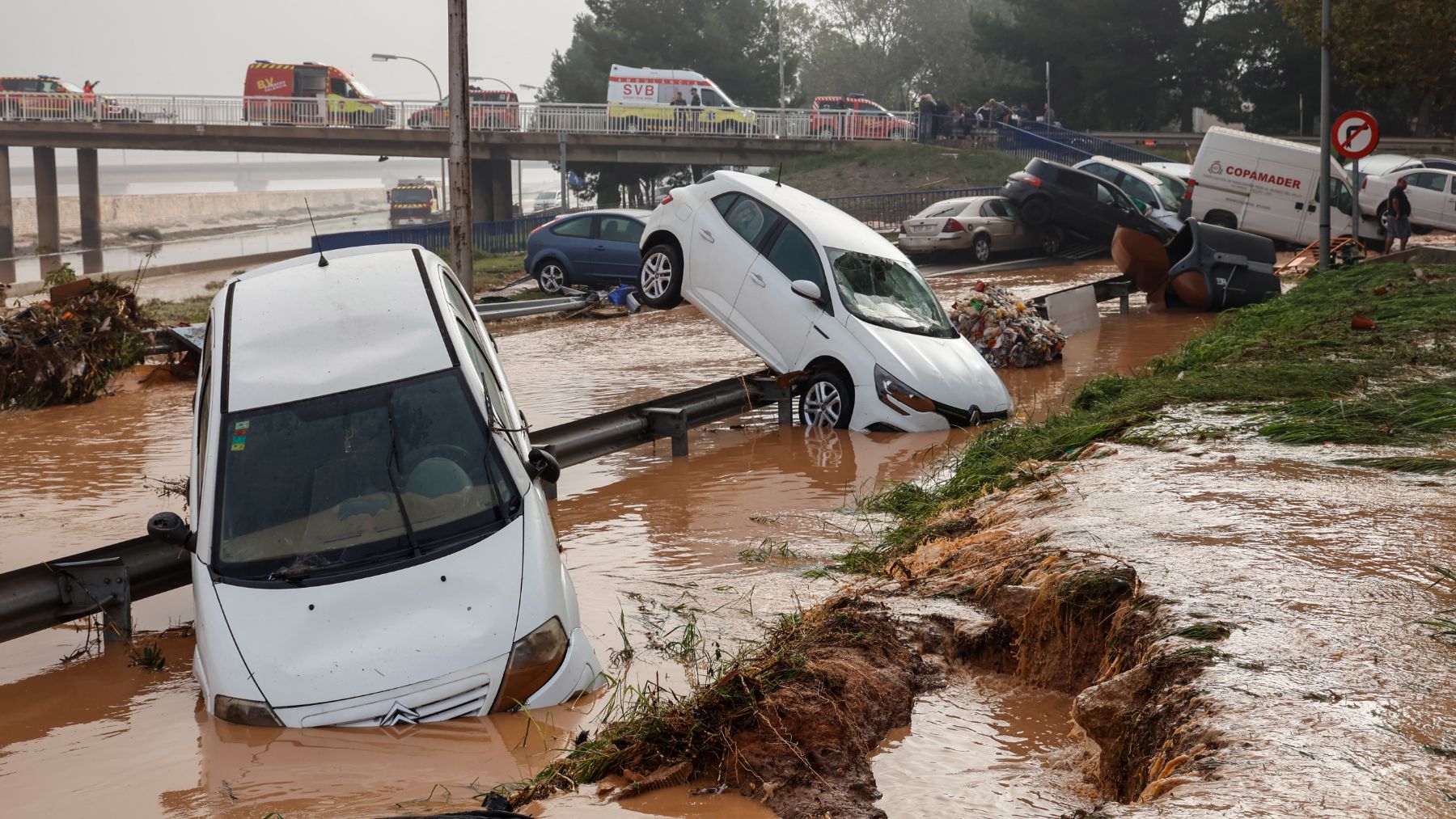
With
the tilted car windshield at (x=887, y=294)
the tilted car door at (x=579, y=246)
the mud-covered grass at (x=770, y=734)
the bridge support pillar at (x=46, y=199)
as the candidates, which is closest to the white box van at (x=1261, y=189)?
the tilted car door at (x=579, y=246)

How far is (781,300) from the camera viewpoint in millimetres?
12797

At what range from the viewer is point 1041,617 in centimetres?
602

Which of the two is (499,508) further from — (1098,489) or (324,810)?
(1098,489)

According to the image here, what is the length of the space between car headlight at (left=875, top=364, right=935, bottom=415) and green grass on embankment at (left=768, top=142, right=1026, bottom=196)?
31.8m

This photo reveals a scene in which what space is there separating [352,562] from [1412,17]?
21978mm

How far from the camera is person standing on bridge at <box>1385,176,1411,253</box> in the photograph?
2600cm

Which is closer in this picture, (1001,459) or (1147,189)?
(1001,459)

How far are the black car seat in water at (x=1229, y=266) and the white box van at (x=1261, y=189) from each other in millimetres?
7362

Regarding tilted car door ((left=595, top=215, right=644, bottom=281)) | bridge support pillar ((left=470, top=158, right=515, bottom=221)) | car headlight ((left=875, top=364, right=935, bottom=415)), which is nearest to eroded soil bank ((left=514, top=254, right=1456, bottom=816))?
car headlight ((left=875, top=364, right=935, bottom=415))

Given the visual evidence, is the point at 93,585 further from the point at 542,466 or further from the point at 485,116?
the point at 485,116

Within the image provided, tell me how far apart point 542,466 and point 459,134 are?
533 inches

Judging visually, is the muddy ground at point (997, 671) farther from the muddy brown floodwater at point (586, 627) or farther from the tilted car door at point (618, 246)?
the tilted car door at point (618, 246)

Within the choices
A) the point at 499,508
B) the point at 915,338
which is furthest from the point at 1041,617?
the point at 915,338

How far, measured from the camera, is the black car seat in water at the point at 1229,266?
65.9ft
